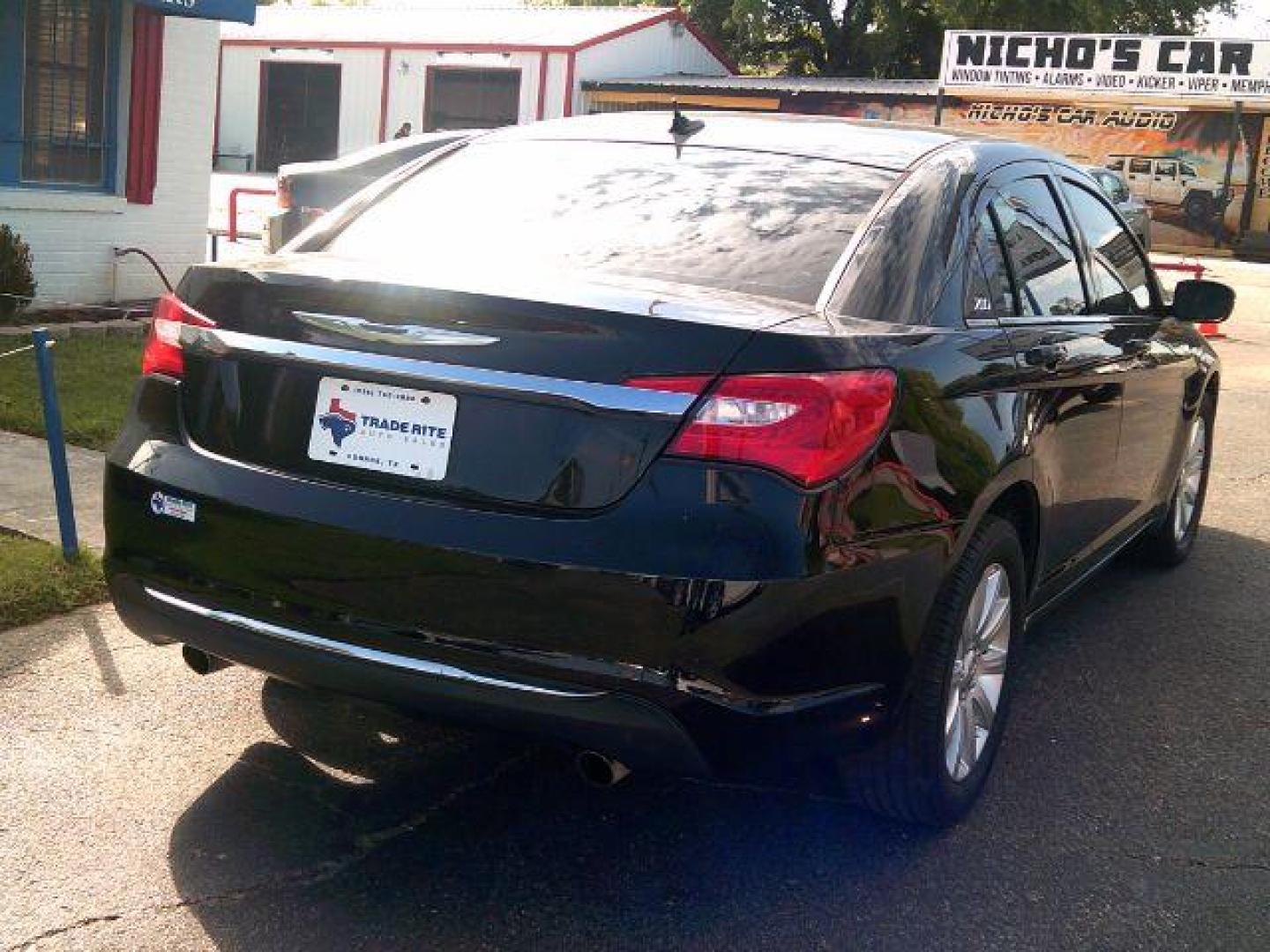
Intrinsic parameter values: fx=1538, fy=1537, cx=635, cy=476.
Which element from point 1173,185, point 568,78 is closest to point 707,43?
point 568,78

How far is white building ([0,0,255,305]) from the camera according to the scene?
10.8 meters

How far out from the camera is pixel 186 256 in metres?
12.6

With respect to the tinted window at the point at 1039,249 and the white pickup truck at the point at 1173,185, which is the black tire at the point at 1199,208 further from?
the tinted window at the point at 1039,249

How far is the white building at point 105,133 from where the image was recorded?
425 inches

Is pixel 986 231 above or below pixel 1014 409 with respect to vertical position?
above

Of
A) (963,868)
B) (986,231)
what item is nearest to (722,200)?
(986,231)

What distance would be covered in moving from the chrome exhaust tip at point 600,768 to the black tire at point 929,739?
23.7 inches

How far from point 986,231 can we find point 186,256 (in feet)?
32.1

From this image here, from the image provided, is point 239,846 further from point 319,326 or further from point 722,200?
point 722,200

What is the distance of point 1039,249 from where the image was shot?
4.40 meters

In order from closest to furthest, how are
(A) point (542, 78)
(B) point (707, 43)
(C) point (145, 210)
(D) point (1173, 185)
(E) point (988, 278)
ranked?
(E) point (988, 278)
(C) point (145, 210)
(D) point (1173, 185)
(A) point (542, 78)
(B) point (707, 43)

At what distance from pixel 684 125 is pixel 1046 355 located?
1172 millimetres

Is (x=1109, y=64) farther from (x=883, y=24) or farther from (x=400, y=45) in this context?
(x=400, y=45)

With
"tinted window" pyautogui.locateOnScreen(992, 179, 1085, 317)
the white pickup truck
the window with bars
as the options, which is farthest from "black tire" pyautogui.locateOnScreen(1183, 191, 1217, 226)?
"tinted window" pyautogui.locateOnScreen(992, 179, 1085, 317)
